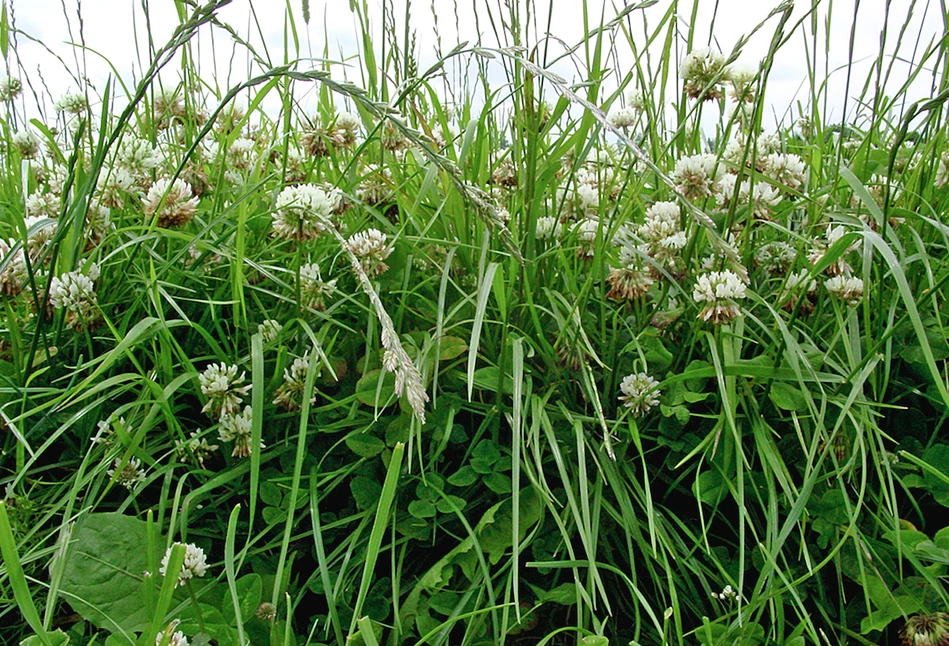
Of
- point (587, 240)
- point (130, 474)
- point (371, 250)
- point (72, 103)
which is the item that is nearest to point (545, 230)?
point (587, 240)

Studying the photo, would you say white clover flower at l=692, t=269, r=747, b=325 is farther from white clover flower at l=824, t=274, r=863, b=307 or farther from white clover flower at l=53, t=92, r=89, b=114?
white clover flower at l=53, t=92, r=89, b=114

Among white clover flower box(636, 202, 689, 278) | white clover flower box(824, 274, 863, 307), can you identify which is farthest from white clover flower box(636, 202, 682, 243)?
white clover flower box(824, 274, 863, 307)

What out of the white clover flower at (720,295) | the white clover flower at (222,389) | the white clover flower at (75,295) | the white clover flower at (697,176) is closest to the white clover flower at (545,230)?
the white clover flower at (697,176)

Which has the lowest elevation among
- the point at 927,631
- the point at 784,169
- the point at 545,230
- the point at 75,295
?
the point at 927,631

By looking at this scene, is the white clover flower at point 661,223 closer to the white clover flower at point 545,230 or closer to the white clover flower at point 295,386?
the white clover flower at point 545,230

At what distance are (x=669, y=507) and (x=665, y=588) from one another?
15cm

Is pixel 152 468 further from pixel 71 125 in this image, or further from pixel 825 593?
pixel 71 125

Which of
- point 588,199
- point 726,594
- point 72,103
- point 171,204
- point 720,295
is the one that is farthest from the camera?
point 72,103

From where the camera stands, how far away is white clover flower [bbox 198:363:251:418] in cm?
121

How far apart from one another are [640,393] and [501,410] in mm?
218

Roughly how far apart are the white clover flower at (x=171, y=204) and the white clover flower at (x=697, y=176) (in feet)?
2.84

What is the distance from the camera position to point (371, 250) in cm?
131

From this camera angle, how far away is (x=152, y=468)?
4.11 feet

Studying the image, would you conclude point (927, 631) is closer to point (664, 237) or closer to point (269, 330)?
point (664, 237)
